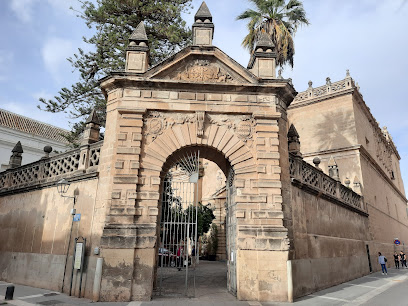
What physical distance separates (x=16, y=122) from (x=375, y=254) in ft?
106

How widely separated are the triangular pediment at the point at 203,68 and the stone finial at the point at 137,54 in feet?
2.05

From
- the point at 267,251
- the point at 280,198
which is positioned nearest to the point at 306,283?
the point at 267,251

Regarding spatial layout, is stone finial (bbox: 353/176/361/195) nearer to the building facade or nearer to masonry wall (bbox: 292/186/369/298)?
masonry wall (bbox: 292/186/369/298)

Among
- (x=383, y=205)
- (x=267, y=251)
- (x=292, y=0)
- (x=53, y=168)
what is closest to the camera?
(x=267, y=251)

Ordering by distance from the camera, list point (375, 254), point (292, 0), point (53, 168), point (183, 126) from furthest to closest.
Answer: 1. point (375, 254)
2. point (292, 0)
3. point (53, 168)
4. point (183, 126)

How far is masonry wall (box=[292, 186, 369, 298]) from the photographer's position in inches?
379

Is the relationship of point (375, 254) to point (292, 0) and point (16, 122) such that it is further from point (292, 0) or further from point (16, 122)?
point (16, 122)

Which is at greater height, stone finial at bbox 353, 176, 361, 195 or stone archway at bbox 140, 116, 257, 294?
stone finial at bbox 353, 176, 361, 195

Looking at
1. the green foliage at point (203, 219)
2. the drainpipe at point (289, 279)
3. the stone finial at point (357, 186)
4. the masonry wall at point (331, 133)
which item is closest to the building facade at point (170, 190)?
the drainpipe at point (289, 279)

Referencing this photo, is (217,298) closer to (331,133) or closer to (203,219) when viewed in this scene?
(203,219)

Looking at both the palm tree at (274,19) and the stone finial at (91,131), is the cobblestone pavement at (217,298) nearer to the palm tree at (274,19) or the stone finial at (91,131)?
the stone finial at (91,131)

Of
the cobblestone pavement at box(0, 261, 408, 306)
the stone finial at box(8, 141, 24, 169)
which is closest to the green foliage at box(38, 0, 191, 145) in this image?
the stone finial at box(8, 141, 24, 169)

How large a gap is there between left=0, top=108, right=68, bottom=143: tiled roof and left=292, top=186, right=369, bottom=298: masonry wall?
2417 centimetres

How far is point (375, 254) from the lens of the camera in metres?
20.5
